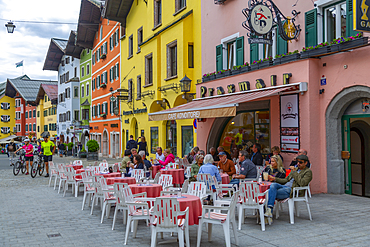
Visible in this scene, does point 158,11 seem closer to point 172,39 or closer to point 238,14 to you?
point 172,39

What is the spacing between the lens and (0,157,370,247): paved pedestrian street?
6.07m

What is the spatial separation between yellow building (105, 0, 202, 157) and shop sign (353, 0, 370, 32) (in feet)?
33.8

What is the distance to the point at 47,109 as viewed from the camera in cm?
6044

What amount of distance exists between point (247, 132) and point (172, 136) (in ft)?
23.2

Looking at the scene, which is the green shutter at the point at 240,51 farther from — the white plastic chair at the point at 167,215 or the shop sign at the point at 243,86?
the white plastic chair at the point at 167,215

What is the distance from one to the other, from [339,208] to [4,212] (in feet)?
26.6

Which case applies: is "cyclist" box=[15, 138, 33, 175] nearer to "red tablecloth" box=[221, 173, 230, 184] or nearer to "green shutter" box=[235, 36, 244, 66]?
"green shutter" box=[235, 36, 244, 66]

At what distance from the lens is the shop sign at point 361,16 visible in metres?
7.66

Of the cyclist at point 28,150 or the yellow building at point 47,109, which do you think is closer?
the cyclist at point 28,150

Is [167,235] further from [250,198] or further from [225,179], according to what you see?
[225,179]

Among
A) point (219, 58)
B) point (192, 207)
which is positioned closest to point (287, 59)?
point (219, 58)

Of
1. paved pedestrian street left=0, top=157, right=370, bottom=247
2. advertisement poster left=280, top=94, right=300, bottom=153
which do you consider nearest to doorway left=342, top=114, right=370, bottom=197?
paved pedestrian street left=0, top=157, right=370, bottom=247

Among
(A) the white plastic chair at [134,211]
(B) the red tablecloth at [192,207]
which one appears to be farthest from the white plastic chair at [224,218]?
(A) the white plastic chair at [134,211]

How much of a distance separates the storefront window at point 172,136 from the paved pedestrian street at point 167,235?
10.8 meters
